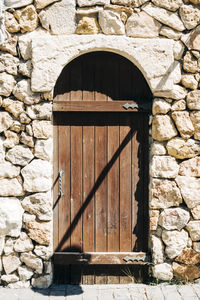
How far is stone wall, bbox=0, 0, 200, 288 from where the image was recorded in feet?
10.9

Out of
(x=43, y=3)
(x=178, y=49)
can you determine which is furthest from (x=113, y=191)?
(x=43, y=3)

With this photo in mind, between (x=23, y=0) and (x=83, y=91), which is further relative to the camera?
(x=83, y=91)

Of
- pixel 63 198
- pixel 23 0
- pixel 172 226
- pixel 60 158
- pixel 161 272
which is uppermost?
pixel 23 0

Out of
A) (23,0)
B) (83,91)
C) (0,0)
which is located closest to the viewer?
(0,0)

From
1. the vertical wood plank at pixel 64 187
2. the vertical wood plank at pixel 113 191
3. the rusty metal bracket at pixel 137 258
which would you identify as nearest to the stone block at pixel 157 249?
the rusty metal bracket at pixel 137 258

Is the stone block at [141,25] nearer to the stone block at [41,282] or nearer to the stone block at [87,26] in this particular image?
the stone block at [87,26]

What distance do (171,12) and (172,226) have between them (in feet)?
7.09

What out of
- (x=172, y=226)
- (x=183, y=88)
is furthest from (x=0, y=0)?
(x=172, y=226)

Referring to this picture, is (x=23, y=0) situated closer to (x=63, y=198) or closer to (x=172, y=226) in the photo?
(x=63, y=198)

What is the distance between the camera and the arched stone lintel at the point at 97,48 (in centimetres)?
329

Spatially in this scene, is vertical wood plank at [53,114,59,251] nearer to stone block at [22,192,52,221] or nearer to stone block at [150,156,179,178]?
stone block at [22,192,52,221]

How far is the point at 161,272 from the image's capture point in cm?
345

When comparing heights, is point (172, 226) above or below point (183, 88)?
below

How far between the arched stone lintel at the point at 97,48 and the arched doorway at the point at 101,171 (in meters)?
0.21
